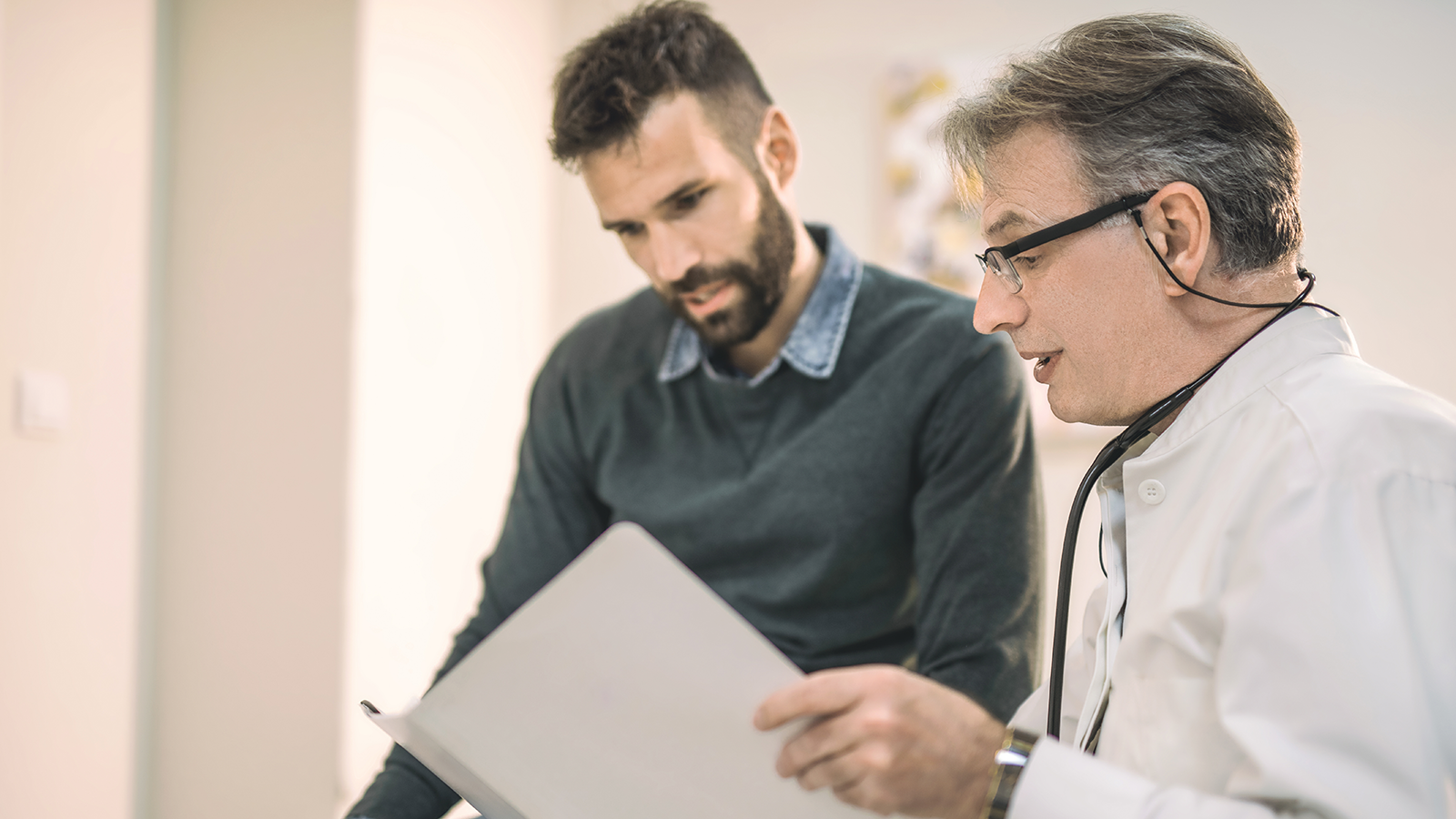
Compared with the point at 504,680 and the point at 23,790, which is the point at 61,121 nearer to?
the point at 23,790

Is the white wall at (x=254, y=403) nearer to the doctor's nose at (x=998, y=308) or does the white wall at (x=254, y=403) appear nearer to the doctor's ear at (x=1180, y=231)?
the doctor's nose at (x=998, y=308)

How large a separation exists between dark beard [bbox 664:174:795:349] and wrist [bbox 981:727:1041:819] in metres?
0.71

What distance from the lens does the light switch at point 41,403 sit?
1454 mm

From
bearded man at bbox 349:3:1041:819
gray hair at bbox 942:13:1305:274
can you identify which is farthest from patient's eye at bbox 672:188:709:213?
gray hair at bbox 942:13:1305:274

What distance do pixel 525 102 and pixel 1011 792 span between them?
2.39 metres

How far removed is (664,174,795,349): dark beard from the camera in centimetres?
128

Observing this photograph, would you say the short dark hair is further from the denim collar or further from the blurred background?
the blurred background

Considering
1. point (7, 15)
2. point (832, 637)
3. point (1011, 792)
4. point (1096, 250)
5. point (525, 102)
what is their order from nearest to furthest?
point (1011, 792) < point (1096, 250) < point (832, 637) < point (7, 15) < point (525, 102)

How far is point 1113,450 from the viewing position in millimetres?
804

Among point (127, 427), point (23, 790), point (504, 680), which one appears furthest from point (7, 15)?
point (504, 680)

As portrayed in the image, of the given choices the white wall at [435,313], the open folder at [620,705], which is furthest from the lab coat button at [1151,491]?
the white wall at [435,313]

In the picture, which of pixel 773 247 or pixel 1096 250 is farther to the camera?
pixel 773 247

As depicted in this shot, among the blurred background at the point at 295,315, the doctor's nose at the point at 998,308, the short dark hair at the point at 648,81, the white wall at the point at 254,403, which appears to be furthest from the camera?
the white wall at the point at 254,403

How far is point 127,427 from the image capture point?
1719 mm
